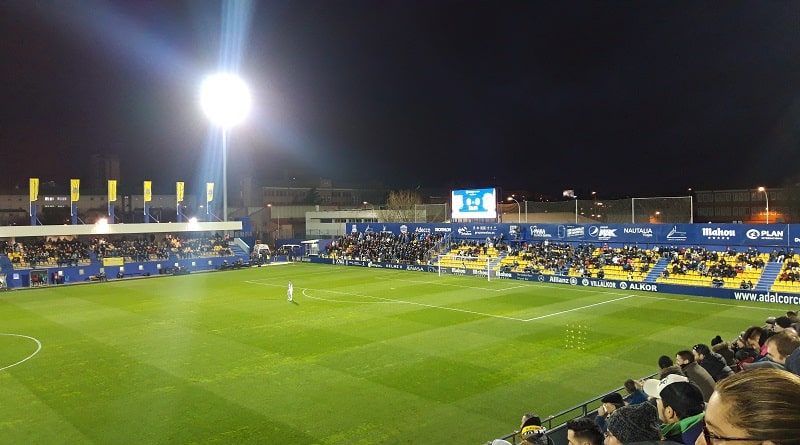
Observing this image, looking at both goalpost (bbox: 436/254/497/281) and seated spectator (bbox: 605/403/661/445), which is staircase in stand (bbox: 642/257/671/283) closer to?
goalpost (bbox: 436/254/497/281)

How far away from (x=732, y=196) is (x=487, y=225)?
1403 inches

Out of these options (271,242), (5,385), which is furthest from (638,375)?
(271,242)

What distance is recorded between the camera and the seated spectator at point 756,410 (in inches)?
66.0

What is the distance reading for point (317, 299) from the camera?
3117cm

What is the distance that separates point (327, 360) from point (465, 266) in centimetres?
2602

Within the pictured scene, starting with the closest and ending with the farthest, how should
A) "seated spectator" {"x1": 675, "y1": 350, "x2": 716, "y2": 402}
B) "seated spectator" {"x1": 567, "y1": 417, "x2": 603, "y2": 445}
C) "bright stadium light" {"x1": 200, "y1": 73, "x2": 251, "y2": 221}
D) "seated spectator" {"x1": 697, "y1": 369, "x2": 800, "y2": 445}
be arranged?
"seated spectator" {"x1": 697, "y1": 369, "x2": 800, "y2": 445} → "seated spectator" {"x1": 567, "y1": 417, "x2": 603, "y2": 445} → "seated spectator" {"x1": 675, "y1": 350, "x2": 716, "y2": 402} → "bright stadium light" {"x1": 200, "y1": 73, "x2": 251, "y2": 221}

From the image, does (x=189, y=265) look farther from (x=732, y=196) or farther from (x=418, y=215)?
(x=732, y=196)

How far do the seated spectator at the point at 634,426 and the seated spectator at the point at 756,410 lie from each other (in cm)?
163

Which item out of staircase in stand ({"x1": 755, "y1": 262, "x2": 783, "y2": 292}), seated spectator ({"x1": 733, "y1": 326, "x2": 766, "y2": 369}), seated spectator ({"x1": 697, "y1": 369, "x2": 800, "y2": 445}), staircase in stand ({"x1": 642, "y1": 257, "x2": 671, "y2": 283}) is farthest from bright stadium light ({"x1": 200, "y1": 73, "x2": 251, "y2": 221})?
seated spectator ({"x1": 697, "y1": 369, "x2": 800, "y2": 445})

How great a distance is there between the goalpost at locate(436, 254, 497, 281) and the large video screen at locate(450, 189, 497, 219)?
3782 mm

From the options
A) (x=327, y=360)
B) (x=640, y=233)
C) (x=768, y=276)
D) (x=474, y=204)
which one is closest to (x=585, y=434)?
(x=327, y=360)

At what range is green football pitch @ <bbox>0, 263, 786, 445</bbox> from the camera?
12.1 m

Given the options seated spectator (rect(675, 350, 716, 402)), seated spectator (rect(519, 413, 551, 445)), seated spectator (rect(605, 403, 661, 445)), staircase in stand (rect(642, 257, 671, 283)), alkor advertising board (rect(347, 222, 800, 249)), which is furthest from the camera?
staircase in stand (rect(642, 257, 671, 283))

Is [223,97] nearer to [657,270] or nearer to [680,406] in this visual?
[657,270]
